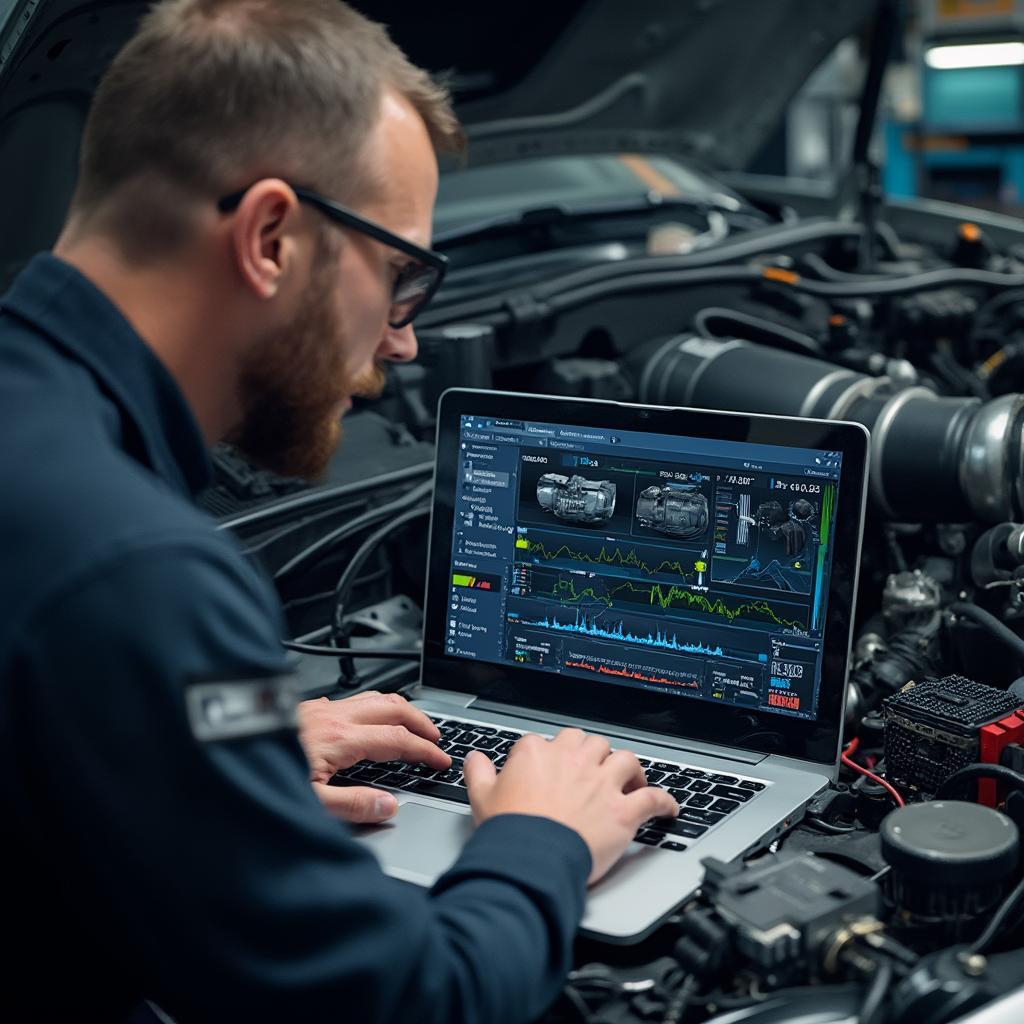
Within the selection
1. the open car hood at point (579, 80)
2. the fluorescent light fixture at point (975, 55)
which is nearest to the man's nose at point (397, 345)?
the open car hood at point (579, 80)

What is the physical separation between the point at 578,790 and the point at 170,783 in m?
0.36

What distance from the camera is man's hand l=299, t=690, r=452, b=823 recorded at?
1.05 m

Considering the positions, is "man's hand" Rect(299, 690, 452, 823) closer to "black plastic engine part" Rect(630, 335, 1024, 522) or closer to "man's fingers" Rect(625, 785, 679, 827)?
"man's fingers" Rect(625, 785, 679, 827)

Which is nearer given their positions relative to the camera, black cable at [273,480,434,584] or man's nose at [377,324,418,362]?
man's nose at [377,324,418,362]

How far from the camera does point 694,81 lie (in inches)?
98.9

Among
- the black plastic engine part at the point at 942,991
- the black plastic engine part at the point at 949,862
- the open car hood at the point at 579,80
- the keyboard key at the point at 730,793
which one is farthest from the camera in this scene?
the open car hood at the point at 579,80

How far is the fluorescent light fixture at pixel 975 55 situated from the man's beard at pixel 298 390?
7473mm

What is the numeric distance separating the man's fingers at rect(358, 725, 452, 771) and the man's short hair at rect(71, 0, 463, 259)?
0.47 meters

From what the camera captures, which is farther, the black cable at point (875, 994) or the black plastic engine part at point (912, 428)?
the black plastic engine part at point (912, 428)

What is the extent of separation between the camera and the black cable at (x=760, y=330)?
5.90 ft

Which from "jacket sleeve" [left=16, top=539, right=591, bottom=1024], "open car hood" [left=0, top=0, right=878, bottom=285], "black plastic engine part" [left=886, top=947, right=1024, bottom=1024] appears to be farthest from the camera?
"open car hood" [left=0, top=0, right=878, bottom=285]

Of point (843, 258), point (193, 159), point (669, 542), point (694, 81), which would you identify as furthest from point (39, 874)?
point (694, 81)

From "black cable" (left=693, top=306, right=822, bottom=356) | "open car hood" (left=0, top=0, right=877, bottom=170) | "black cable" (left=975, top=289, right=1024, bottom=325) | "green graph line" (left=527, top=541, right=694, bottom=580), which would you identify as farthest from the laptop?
"black cable" (left=975, top=289, right=1024, bottom=325)

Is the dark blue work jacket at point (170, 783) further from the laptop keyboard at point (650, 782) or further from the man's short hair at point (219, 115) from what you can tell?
the laptop keyboard at point (650, 782)
